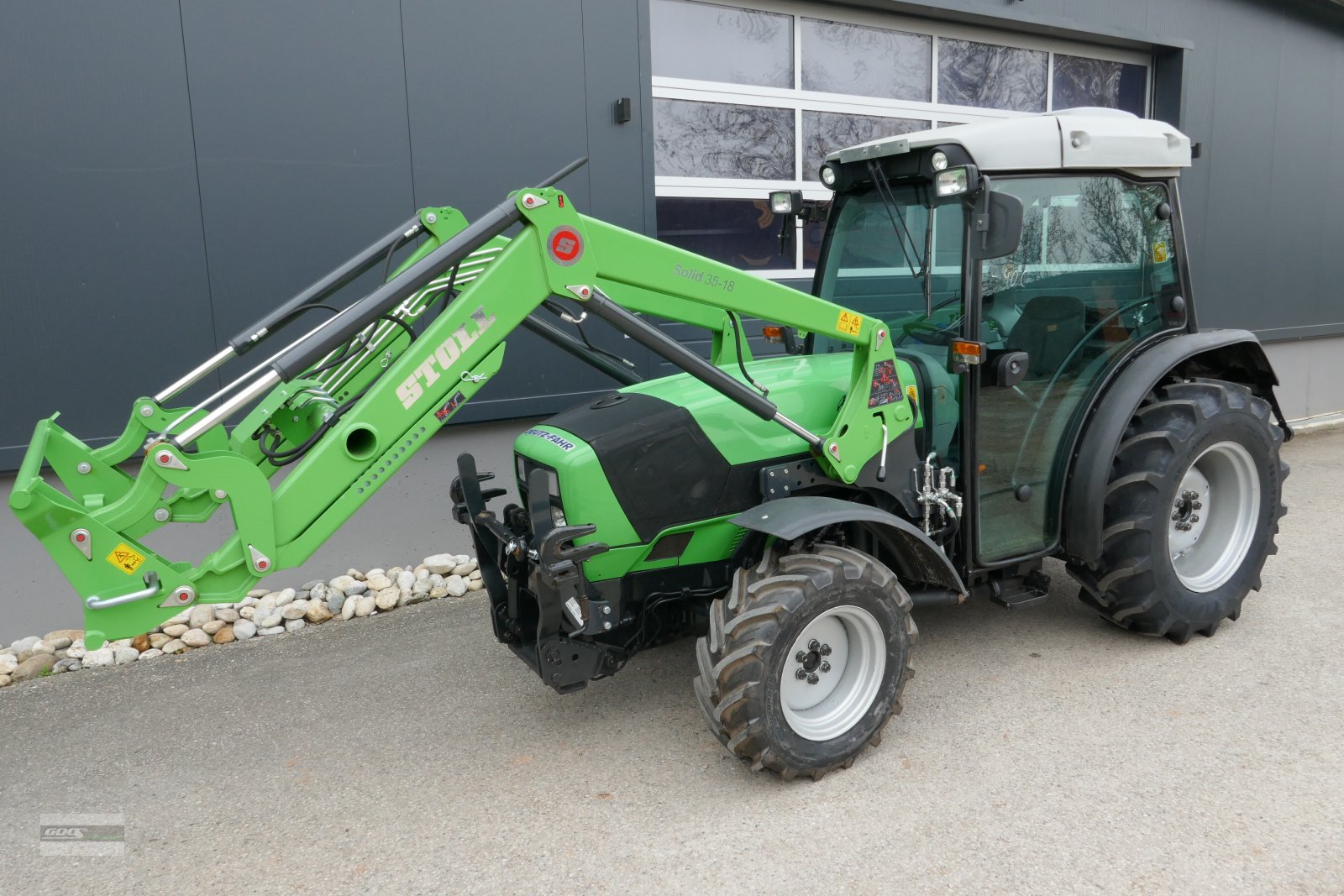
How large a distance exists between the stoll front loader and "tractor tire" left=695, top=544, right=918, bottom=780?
0.4 inches

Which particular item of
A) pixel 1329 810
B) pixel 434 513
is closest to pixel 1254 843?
pixel 1329 810

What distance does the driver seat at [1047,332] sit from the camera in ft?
11.8

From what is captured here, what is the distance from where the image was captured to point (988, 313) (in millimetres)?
Answer: 3512

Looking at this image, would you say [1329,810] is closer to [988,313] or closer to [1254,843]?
[1254,843]

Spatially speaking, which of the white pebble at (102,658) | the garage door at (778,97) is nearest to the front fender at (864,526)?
the white pebble at (102,658)

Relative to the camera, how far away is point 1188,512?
4051mm

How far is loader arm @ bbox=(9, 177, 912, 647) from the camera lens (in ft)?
7.66

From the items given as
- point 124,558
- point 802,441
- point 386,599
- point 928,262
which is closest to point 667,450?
point 802,441

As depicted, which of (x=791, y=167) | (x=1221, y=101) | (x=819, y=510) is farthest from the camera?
(x=1221, y=101)

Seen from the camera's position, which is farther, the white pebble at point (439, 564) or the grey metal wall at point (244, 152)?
the white pebble at point (439, 564)

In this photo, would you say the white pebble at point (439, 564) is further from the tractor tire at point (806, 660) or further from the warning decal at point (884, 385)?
the warning decal at point (884, 385)

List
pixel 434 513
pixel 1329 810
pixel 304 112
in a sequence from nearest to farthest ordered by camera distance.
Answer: pixel 1329 810 → pixel 304 112 → pixel 434 513

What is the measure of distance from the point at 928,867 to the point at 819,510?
42.7 inches

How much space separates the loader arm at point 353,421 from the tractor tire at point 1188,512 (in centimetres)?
127
